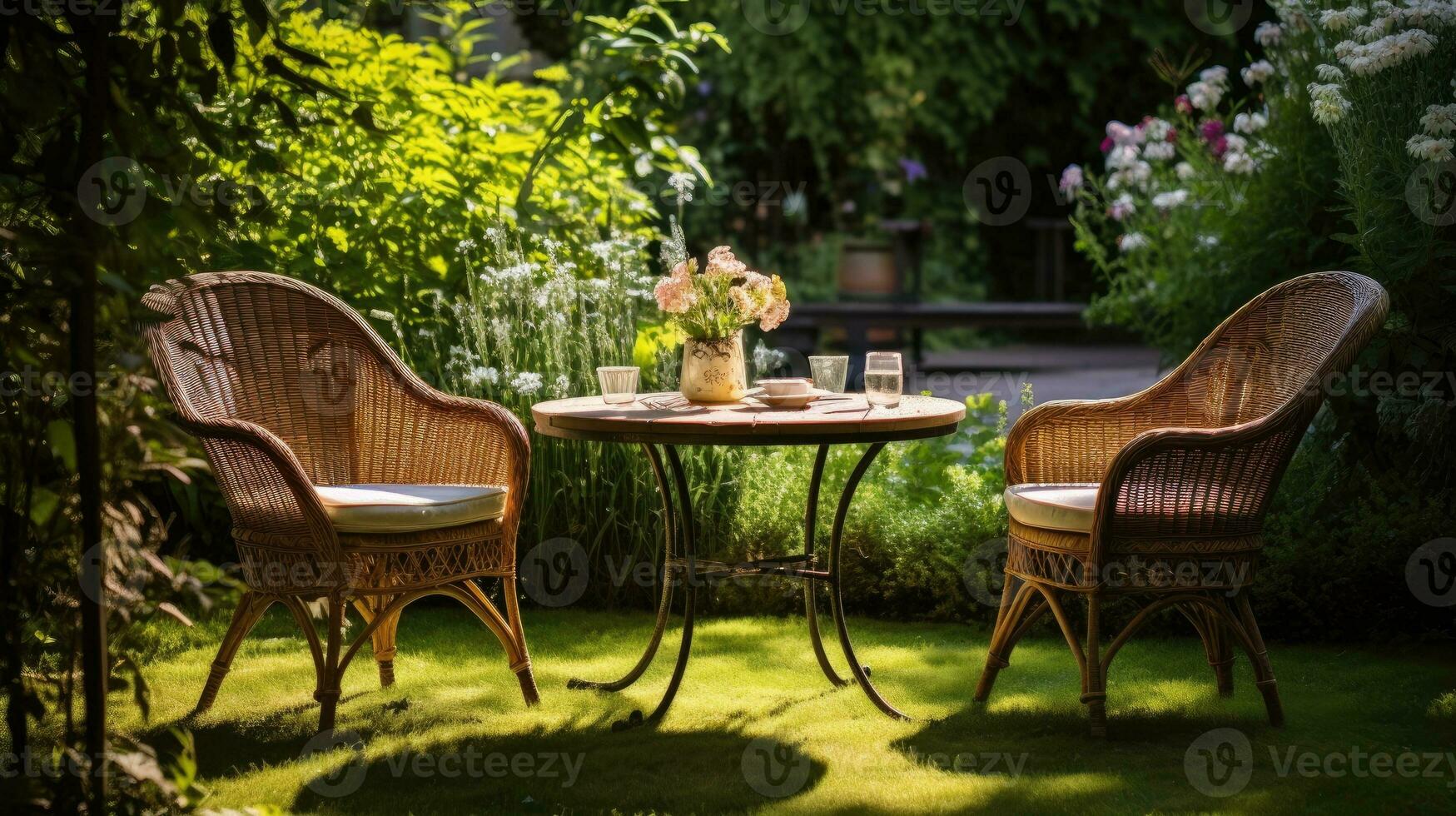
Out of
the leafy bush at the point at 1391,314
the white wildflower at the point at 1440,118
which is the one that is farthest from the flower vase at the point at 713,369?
the white wildflower at the point at 1440,118

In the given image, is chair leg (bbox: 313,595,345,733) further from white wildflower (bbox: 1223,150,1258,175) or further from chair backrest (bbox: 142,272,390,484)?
white wildflower (bbox: 1223,150,1258,175)

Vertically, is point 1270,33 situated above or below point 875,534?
above

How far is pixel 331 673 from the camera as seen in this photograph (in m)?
3.20

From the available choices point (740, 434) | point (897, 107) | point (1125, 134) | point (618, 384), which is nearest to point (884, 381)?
A: point (740, 434)

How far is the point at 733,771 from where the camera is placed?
2998mm

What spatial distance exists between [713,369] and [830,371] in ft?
1.07

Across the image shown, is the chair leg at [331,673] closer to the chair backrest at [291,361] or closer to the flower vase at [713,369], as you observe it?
the chair backrest at [291,361]

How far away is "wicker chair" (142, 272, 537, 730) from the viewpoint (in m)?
3.17

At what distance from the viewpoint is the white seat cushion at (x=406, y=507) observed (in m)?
3.16

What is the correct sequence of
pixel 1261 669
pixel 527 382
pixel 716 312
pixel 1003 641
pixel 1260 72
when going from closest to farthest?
pixel 1261 669
pixel 716 312
pixel 1003 641
pixel 527 382
pixel 1260 72

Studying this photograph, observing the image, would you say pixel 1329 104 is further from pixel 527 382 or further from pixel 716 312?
pixel 527 382

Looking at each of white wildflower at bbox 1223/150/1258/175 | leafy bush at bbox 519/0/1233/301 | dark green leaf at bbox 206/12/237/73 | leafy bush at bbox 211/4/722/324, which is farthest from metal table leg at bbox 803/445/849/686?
leafy bush at bbox 519/0/1233/301

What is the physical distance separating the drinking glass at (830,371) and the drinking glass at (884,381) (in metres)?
0.16

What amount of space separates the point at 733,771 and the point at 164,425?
148cm
